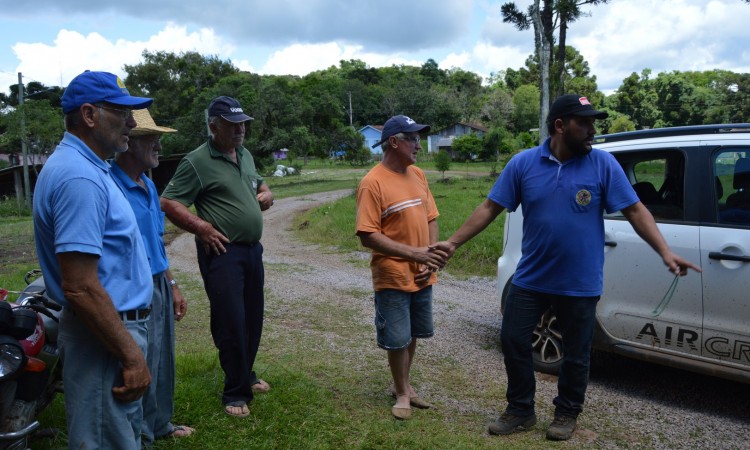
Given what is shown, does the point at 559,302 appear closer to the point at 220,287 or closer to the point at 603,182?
the point at 603,182

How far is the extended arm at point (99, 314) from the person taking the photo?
223cm

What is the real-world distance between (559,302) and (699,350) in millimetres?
1187

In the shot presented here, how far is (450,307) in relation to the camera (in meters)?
7.77

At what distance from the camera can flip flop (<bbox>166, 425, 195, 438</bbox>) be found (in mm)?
3779

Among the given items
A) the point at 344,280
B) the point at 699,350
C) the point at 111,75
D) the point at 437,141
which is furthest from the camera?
the point at 437,141

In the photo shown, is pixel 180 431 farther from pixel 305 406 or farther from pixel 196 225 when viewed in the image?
pixel 196 225

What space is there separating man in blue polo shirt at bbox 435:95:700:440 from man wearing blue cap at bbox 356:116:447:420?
26 cm

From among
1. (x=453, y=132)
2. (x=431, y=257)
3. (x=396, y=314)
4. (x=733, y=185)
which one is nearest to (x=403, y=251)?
(x=431, y=257)

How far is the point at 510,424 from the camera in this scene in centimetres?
402

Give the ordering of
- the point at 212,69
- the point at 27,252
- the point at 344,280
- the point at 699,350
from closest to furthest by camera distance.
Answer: the point at 699,350
the point at 344,280
the point at 27,252
the point at 212,69

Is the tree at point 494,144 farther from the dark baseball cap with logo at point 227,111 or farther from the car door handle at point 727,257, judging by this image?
the dark baseball cap with logo at point 227,111

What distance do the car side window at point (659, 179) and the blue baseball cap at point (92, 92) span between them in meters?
3.77

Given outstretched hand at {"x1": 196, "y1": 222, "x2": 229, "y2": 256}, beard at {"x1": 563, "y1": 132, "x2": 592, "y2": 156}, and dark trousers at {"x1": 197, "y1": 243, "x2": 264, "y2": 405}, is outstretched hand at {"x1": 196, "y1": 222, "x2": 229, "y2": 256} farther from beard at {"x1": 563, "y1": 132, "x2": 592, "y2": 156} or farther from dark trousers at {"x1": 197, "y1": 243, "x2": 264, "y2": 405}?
beard at {"x1": 563, "y1": 132, "x2": 592, "y2": 156}

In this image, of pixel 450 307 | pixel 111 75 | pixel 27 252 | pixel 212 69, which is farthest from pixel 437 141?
pixel 111 75
